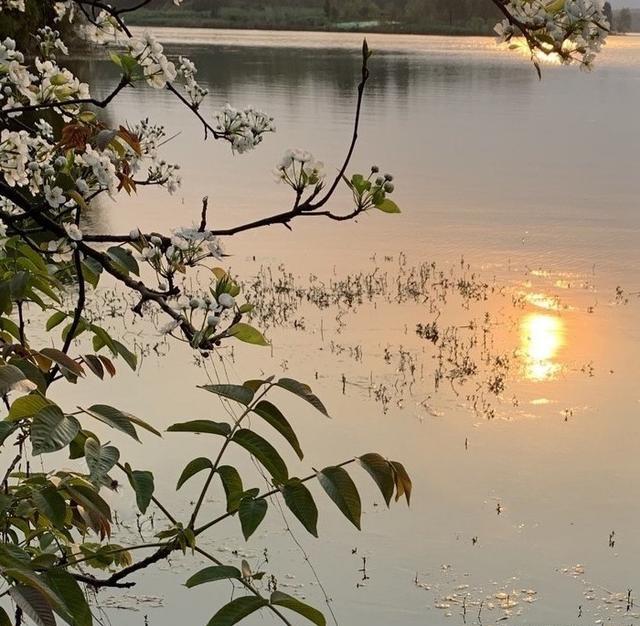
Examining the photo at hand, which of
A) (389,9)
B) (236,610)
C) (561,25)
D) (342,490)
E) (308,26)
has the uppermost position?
(389,9)

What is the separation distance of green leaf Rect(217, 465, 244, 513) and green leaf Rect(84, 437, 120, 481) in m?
0.17

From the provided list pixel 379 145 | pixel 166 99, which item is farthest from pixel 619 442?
pixel 166 99

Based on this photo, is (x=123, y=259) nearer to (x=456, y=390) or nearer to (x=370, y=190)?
(x=370, y=190)

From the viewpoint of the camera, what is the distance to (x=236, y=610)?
1.29 metres

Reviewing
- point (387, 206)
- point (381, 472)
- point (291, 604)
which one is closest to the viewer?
point (291, 604)

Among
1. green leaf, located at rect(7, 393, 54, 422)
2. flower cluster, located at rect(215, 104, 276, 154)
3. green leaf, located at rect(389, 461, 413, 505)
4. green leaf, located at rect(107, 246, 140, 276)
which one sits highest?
flower cluster, located at rect(215, 104, 276, 154)

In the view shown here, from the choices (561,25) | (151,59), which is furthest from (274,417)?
(561,25)

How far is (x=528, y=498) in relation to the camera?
14.8ft

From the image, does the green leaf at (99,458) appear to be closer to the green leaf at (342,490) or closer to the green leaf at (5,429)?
the green leaf at (5,429)

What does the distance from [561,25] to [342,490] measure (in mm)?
808

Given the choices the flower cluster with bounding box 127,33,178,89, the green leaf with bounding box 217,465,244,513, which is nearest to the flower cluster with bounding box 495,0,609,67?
the flower cluster with bounding box 127,33,178,89

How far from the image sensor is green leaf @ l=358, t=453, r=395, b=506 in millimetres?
1475

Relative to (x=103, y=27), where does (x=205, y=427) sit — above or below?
below

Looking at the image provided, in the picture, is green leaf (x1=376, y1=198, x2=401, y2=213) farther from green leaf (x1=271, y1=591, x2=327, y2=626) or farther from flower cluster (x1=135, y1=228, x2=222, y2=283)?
green leaf (x1=271, y1=591, x2=327, y2=626)
